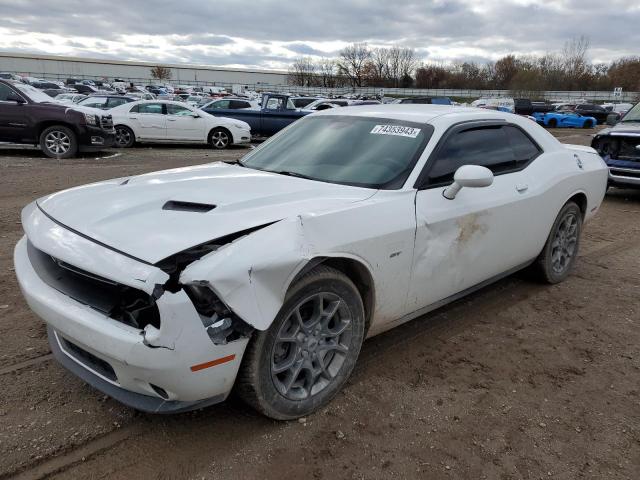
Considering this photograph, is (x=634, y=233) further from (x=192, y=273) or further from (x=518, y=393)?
(x=192, y=273)

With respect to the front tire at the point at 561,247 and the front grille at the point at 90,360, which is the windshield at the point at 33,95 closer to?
the front grille at the point at 90,360

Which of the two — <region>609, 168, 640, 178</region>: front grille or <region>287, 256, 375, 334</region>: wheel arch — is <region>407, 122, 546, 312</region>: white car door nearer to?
<region>287, 256, 375, 334</region>: wheel arch

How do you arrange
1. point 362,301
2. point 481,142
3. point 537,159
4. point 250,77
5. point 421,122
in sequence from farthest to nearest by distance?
point 250,77 → point 537,159 → point 481,142 → point 421,122 → point 362,301

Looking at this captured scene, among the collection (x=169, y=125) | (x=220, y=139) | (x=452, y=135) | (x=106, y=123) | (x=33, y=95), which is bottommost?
(x=220, y=139)

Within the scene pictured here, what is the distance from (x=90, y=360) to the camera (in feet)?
8.06

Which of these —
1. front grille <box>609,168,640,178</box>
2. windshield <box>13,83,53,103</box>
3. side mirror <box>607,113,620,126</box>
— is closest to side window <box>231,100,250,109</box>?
windshield <box>13,83,53,103</box>

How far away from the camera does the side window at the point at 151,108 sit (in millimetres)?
14469

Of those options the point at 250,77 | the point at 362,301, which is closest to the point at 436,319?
the point at 362,301

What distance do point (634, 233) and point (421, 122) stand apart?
16.6 ft

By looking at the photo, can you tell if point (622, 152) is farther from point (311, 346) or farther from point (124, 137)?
point (124, 137)

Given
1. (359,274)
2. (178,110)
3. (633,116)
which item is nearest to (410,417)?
(359,274)

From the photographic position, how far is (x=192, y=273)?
2117 mm

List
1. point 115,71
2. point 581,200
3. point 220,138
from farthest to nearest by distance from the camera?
point 115,71 → point 220,138 → point 581,200

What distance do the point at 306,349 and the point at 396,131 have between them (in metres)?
1.66
